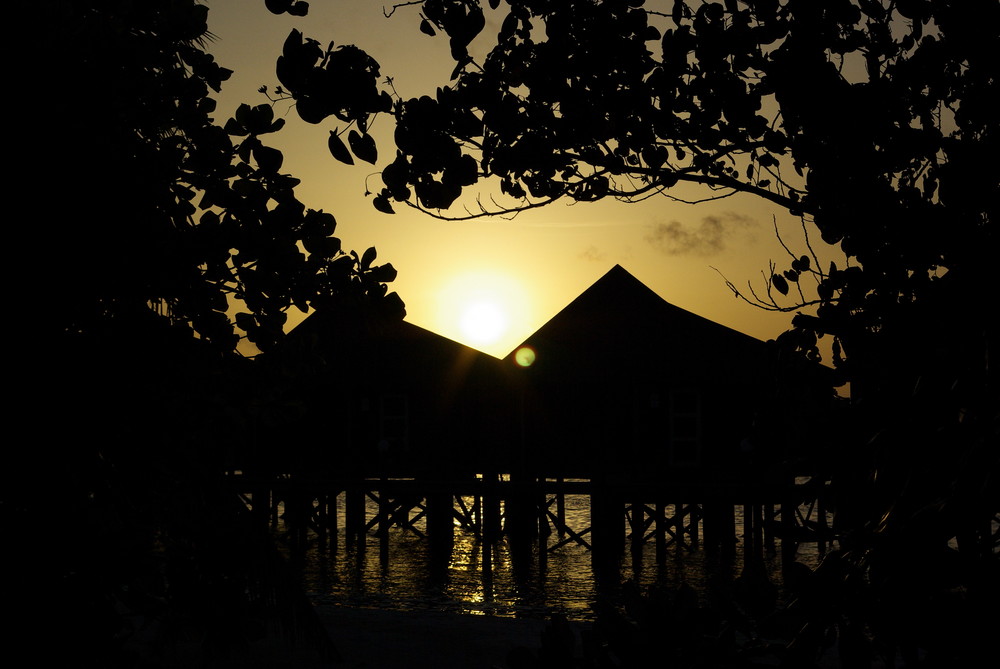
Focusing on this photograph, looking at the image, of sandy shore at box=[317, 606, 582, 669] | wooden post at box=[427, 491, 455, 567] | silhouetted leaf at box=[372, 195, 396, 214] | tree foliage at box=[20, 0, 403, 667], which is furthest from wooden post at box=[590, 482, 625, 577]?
silhouetted leaf at box=[372, 195, 396, 214]

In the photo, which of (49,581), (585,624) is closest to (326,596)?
(585,624)

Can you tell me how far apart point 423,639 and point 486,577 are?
12902mm

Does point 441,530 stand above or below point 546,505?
below

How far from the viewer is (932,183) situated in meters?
3.87

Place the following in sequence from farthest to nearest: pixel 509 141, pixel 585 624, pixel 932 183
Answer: pixel 585 624 → pixel 509 141 → pixel 932 183

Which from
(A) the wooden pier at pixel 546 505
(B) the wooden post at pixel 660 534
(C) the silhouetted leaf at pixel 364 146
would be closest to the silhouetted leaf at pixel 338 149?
(C) the silhouetted leaf at pixel 364 146

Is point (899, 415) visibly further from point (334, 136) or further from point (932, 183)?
point (334, 136)

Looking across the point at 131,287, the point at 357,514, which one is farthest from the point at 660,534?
the point at 131,287

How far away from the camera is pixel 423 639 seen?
11.4 metres

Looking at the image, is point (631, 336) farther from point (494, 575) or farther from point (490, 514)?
point (494, 575)

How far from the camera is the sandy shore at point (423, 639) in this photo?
10.5 meters

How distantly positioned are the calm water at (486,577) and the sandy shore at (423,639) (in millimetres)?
6856

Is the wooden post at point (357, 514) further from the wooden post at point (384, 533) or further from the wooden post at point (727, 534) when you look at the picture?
the wooden post at point (727, 534)

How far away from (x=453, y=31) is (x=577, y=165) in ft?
5.16
